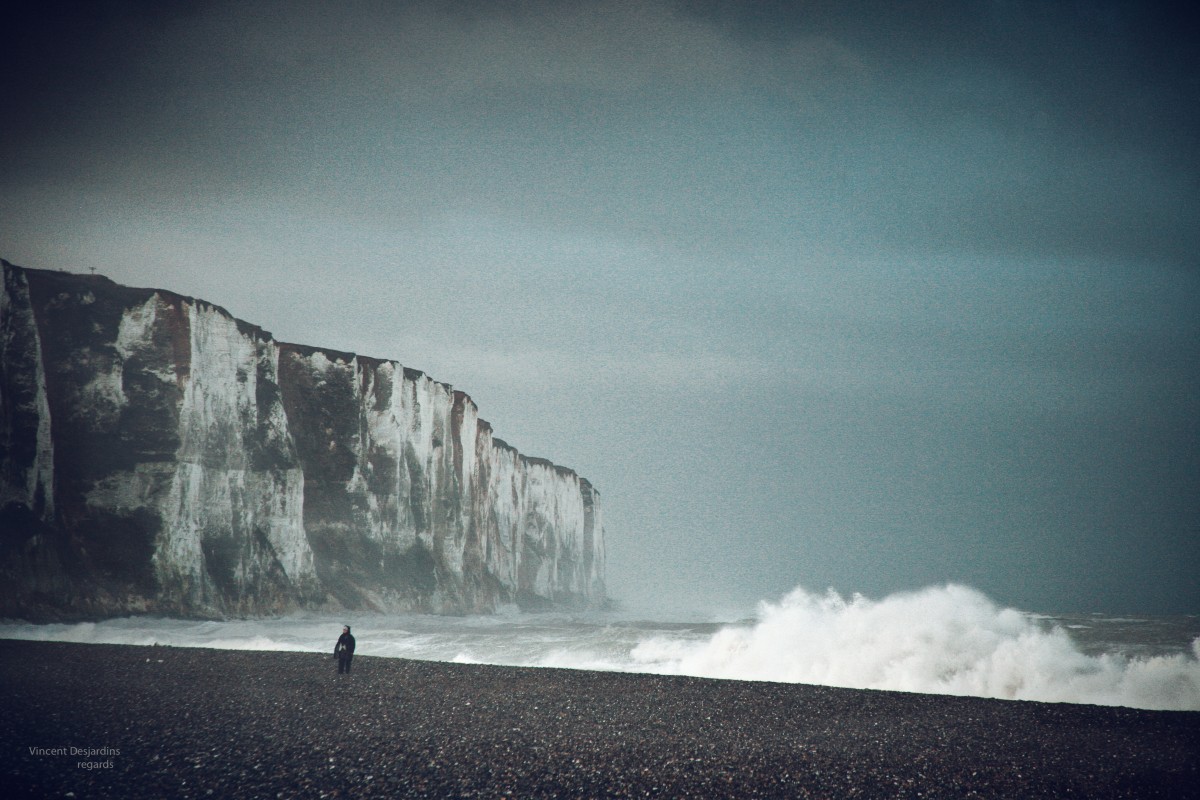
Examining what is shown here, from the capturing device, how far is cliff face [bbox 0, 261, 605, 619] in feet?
73.5

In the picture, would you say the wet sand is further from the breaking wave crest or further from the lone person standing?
the breaking wave crest

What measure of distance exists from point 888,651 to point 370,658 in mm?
13127

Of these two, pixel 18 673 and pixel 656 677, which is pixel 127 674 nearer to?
pixel 18 673

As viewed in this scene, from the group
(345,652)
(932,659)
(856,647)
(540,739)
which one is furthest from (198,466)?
(932,659)

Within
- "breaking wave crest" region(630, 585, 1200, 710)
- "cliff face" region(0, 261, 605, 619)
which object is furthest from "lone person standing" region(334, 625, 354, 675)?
"cliff face" region(0, 261, 605, 619)

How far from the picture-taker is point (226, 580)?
26750 millimetres

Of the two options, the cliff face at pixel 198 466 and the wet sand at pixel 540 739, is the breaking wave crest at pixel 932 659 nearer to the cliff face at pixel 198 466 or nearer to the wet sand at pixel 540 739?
the wet sand at pixel 540 739

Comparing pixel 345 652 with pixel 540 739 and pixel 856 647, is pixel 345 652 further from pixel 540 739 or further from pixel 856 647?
pixel 856 647

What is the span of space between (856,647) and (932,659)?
6.98ft

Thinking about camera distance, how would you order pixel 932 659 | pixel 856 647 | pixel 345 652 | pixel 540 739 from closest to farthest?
1. pixel 540 739
2. pixel 345 652
3. pixel 932 659
4. pixel 856 647

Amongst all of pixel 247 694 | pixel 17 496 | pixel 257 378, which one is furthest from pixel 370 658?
pixel 257 378

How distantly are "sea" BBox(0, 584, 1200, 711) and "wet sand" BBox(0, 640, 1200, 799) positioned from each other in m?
2.68

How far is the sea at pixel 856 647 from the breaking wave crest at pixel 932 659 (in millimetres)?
33

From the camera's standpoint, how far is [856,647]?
18766 mm
